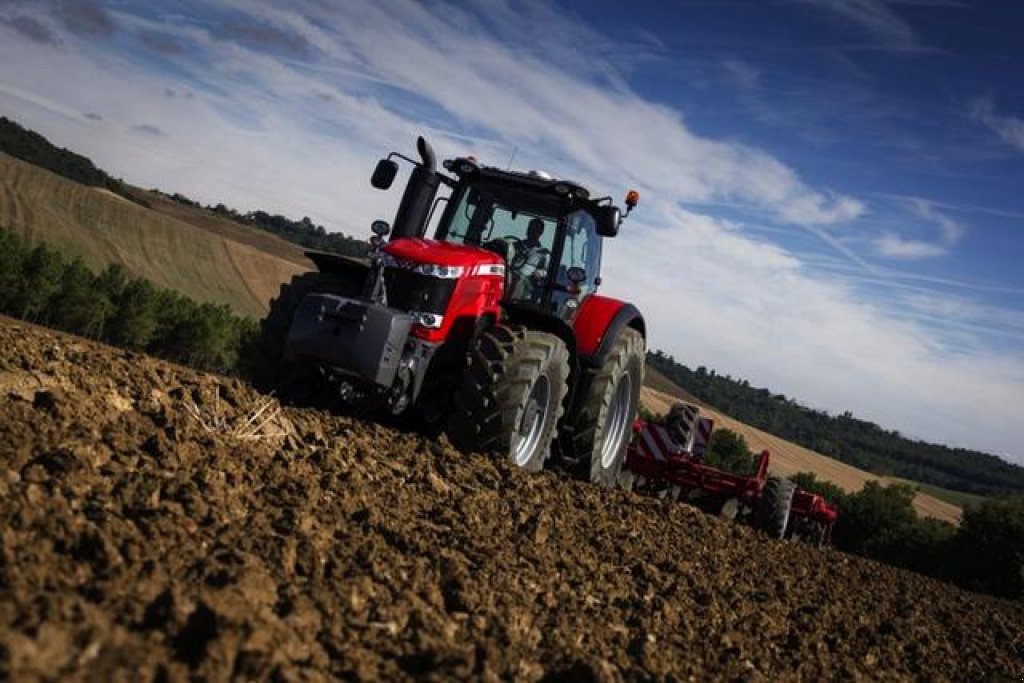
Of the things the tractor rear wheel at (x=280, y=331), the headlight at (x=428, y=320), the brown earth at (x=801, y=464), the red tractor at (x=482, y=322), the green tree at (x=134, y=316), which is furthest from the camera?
the brown earth at (x=801, y=464)

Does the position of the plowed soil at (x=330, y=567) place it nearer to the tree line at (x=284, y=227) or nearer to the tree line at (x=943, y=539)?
the tree line at (x=943, y=539)

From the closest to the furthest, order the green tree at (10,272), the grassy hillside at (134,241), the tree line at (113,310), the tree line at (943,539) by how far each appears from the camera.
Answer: the tree line at (943,539) < the green tree at (10,272) < the tree line at (113,310) < the grassy hillside at (134,241)

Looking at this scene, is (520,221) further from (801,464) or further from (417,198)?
(801,464)

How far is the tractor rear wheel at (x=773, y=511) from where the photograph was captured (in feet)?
32.1

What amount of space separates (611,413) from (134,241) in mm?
68915

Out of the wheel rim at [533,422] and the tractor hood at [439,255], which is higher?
the tractor hood at [439,255]

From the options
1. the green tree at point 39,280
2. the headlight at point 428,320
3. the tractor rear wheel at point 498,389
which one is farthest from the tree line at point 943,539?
the green tree at point 39,280

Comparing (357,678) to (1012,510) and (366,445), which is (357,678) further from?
(1012,510)

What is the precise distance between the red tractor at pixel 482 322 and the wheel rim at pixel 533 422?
0.5 inches

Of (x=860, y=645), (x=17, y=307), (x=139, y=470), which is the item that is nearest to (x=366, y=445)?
(x=139, y=470)

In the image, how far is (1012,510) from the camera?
26.3 m

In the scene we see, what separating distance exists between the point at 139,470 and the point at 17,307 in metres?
52.9

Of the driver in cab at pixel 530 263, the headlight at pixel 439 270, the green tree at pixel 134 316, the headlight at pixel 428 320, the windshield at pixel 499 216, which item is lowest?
the green tree at pixel 134 316

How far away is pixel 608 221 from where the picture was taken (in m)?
7.13
